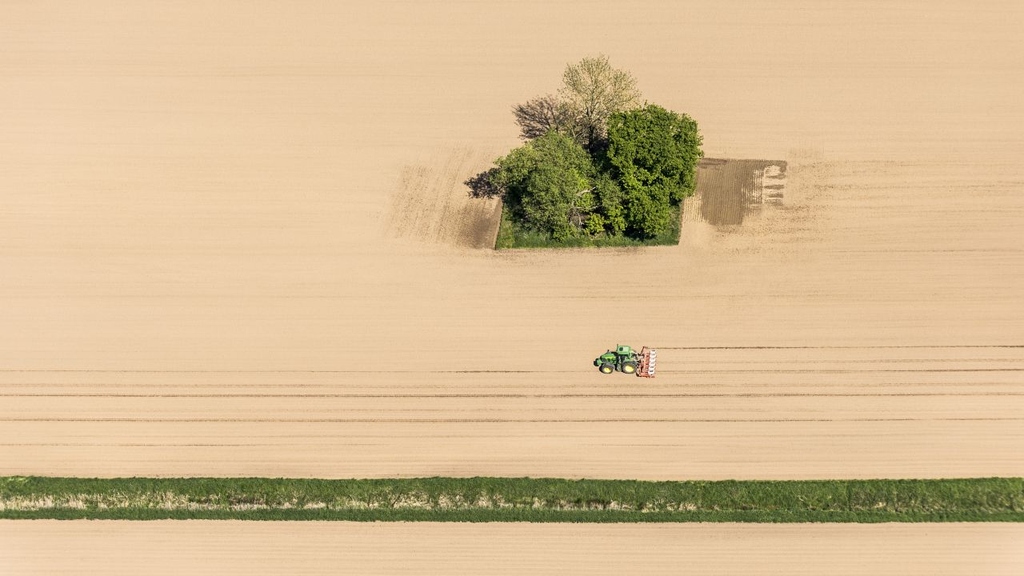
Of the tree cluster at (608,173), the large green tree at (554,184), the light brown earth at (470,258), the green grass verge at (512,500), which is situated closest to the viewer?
the green grass verge at (512,500)

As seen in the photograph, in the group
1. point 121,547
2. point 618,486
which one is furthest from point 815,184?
point 121,547

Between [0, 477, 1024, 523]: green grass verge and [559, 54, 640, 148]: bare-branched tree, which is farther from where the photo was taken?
[559, 54, 640, 148]: bare-branched tree

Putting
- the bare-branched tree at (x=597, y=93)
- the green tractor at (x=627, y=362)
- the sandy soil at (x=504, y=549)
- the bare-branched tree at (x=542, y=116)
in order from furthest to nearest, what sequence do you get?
the bare-branched tree at (x=542, y=116)
the bare-branched tree at (x=597, y=93)
the green tractor at (x=627, y=362)
the sandy soil at (x=504, y=549)

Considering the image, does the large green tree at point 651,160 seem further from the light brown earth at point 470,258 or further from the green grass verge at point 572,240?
the light brown earth at point 470,258

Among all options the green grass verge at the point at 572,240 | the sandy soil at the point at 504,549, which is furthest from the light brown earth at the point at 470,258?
the sandy soil at the point at 504,549

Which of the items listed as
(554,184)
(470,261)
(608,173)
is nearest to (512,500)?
(470,261)

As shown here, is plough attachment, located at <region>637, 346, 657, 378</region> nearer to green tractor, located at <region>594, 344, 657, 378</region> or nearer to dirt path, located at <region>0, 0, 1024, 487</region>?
green tractor, located at <region>594, 344, 657, 378</region>

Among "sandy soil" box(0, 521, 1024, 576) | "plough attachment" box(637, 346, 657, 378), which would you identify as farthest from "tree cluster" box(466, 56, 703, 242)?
"sandy soil" box(0, 521, 1024, 576)

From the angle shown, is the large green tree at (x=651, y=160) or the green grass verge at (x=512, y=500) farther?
the large green tree at (x=651, y=160)
